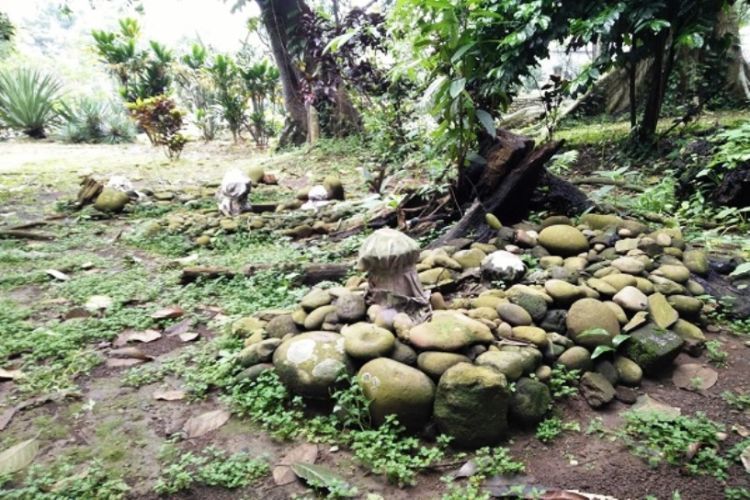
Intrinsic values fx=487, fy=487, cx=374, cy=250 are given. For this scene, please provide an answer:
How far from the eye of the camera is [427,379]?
6.83 feet

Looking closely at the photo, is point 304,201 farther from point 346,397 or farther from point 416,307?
point 346,397

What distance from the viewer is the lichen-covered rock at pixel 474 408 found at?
194cm

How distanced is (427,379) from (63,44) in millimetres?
43754

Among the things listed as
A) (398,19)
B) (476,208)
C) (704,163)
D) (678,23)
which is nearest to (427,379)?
(476,208)

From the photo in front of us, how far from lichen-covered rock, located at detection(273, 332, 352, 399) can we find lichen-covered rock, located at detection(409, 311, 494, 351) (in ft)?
1.14

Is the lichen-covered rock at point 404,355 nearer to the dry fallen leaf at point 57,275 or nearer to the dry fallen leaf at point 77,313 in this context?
the dry fallen leaf at point 77,313

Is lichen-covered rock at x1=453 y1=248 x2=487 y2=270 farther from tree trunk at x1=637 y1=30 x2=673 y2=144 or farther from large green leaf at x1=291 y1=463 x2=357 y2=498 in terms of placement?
tree trunk at x1=637 y1=30 x2=673 y2=144

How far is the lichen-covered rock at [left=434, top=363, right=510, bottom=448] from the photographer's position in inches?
76.4

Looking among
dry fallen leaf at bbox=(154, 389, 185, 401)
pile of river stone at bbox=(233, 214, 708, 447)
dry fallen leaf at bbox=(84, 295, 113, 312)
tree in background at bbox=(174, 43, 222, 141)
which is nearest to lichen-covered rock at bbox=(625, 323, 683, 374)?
pile of river stone at bbox=(233, 214, 708, 447)

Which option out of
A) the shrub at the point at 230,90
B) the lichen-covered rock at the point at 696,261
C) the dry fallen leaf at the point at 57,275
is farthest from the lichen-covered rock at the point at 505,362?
the shrub at the point at 230,90

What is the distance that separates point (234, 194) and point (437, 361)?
3835 millimetres

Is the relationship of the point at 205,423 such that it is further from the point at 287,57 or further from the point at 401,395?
the point at 287,57

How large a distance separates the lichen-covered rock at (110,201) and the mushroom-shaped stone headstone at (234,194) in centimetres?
134

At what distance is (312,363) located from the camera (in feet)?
7.22
